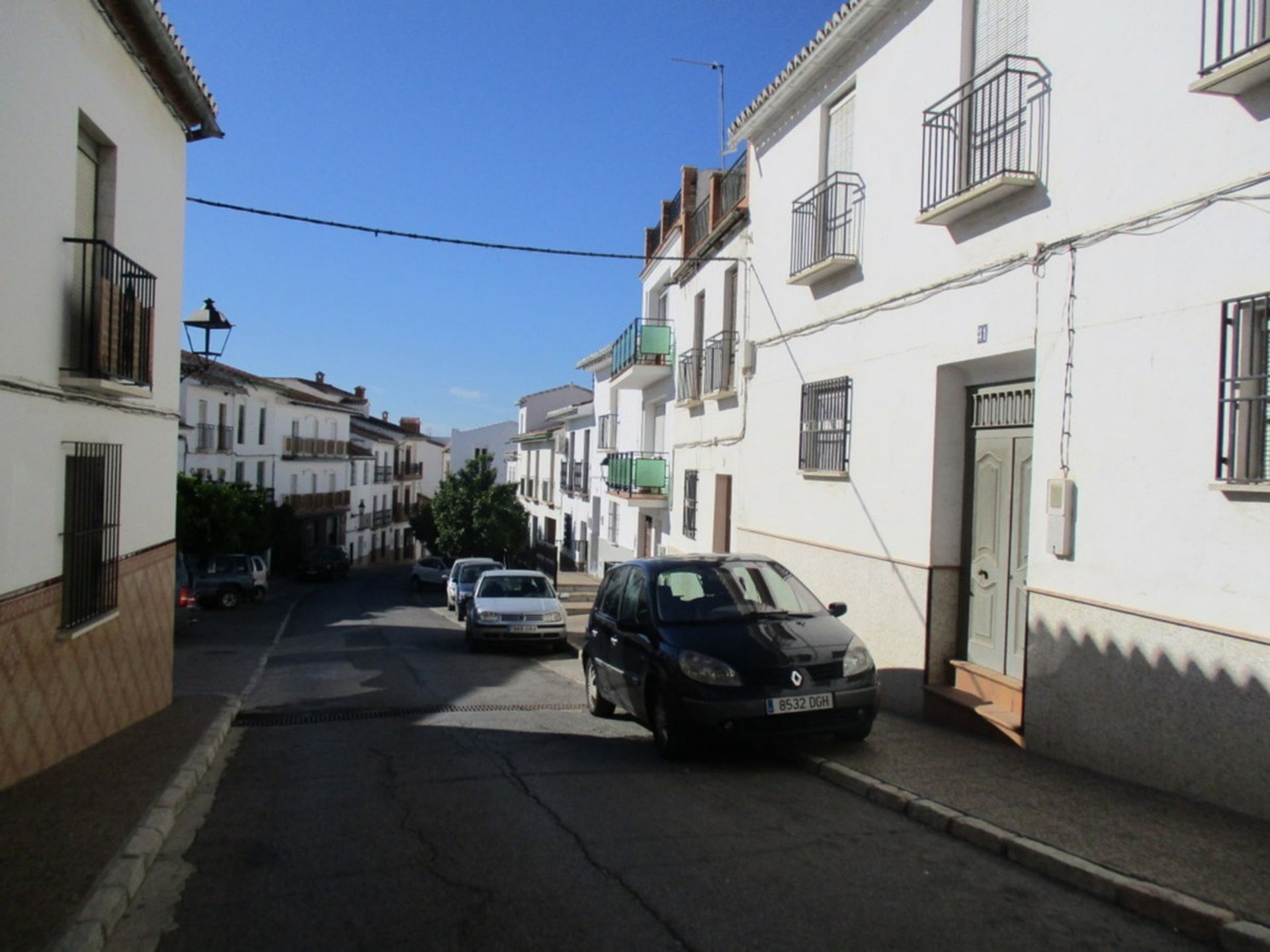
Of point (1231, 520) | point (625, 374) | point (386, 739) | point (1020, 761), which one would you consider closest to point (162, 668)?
point (386, 739)

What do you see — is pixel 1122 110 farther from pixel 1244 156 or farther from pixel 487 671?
pixel 487 671

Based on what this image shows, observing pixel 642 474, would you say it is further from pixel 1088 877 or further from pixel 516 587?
pixel 1088 877

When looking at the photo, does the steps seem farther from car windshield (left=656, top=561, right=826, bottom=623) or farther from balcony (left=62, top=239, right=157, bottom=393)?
balcony (left=62, top=239, right=157, bottom=393)

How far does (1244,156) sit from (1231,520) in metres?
2.06

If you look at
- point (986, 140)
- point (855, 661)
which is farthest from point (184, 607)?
point (986, 140)

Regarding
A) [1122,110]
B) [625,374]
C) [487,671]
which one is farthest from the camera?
[625,374]

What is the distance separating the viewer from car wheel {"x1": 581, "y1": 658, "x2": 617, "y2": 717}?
9961mm

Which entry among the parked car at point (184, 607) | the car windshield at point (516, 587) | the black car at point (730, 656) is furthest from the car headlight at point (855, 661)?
the parked car at point (184, 607)

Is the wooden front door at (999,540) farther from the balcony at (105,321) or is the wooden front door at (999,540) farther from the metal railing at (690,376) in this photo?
the metal railing at (690,376)

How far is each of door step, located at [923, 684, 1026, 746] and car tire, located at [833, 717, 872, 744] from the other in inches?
42.0

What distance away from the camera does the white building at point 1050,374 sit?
567cm

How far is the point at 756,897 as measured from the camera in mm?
4535

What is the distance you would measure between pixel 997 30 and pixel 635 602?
5758 millimetres

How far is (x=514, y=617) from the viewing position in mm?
17766
